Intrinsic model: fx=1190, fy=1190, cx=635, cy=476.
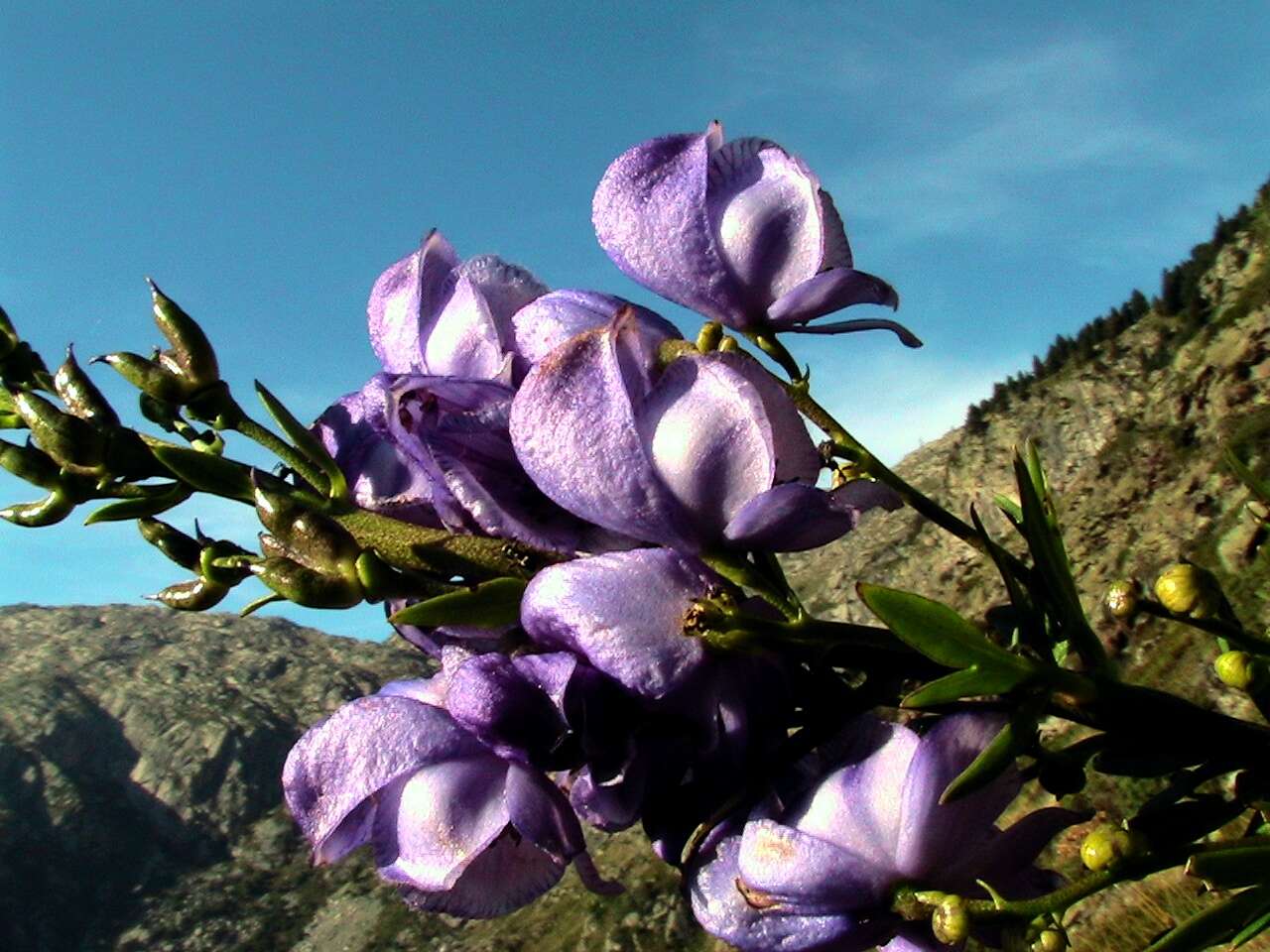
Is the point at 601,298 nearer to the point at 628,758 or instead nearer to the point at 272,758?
the point at 628,758

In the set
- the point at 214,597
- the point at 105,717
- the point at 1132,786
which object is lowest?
the point at 1132,786

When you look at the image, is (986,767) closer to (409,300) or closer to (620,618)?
(620,618)

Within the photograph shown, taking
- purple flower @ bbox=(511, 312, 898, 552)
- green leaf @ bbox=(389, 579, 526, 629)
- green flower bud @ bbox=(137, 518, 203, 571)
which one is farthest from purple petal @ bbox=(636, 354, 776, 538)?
green flower bud @ bbox=(137, 518, 203, 571)

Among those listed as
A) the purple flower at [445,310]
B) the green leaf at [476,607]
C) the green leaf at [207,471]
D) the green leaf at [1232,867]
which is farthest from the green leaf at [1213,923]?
the green leaf at [207,471]

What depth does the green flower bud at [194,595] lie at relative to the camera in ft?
2.37

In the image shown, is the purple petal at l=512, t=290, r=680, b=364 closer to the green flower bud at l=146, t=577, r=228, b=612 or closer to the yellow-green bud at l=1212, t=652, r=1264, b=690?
the green flower bud at l=146, t=577, r=228, b=612

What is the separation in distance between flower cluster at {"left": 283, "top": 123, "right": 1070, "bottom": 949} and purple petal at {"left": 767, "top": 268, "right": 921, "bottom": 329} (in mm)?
66

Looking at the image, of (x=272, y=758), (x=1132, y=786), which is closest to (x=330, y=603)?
(x=1132, y=786)

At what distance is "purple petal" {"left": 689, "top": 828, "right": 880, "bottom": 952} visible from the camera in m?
0.66

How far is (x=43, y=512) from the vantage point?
789 millimetres

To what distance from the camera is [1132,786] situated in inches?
403

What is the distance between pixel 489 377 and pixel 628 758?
0.87ft

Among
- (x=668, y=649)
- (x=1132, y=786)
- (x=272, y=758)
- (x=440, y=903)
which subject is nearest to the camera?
(x=668, y=649)

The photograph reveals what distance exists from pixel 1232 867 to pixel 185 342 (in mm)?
733
